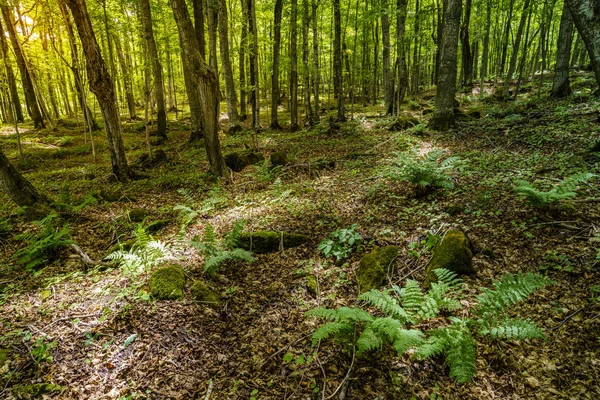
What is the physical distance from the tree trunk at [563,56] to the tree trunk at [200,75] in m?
14.2

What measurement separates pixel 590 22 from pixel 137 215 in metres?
8.90

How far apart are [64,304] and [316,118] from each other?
16003mm

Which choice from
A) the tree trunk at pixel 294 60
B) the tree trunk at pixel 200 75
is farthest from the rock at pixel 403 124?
the tree trunk at pixel 200 75

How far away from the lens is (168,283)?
4.09 m

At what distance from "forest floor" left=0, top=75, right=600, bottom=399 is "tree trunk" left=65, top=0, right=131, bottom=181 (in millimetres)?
1706

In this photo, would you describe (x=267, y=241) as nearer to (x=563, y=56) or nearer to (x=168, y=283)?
(x=168, y=283)

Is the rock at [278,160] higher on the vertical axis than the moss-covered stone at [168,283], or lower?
higher

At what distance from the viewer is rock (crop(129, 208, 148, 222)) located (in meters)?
7.05

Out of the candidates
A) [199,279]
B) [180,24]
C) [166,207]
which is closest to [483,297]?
[199,279]

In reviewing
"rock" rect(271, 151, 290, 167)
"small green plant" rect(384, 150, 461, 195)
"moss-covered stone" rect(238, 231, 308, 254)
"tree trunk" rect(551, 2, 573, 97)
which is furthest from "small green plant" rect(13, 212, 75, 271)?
"tree trunk" rect(551, 2, 573, 97)

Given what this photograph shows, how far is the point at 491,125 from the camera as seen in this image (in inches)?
421

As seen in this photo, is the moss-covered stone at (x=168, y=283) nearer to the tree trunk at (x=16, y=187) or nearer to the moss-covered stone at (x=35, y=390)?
the moss-covered stone at (x=35, y=390)

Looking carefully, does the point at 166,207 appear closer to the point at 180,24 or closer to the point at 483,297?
the point at 180,24

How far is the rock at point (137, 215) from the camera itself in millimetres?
7050
